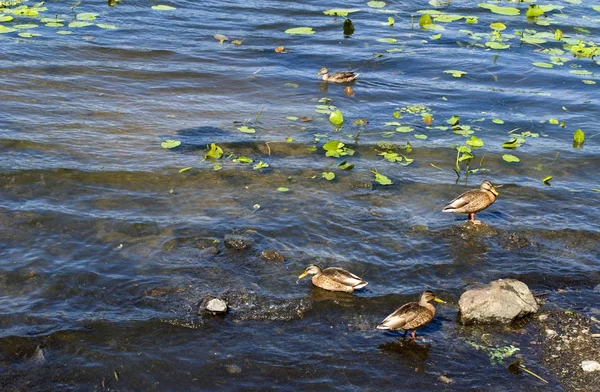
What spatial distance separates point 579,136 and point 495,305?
543cm

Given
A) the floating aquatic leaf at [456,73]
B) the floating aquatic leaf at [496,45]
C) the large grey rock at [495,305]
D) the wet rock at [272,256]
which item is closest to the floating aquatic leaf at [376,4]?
the floating aquatic leaf at [496,45]

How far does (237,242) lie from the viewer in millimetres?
9203

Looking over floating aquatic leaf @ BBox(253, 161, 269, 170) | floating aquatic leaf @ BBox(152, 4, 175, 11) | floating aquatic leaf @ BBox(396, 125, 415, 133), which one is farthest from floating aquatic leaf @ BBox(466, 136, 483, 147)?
floating aquatic leaf @ BBox(152, 4, 175, 11)

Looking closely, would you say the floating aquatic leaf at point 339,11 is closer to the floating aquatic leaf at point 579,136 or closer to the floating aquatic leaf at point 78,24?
the floating aquatic leaf at point 78,24

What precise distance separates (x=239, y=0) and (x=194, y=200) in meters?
10.4

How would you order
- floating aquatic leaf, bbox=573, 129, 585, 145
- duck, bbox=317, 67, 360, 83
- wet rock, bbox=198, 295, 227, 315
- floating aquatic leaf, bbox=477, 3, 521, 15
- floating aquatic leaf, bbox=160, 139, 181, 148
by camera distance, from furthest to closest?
floating aquatic leaf, bbox=477, 3, 521, 15, duck, bbox=317, 67, 360, 83, floating aquatic leaf, bbox=573, 129, 585, 145, floating aquatic leaf, bbox=160, 139, 181, 148, wet rock, bbox=198, 295, 227, 315

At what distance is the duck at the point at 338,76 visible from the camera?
14680mm

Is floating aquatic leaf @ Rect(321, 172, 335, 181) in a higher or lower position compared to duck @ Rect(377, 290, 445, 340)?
higher

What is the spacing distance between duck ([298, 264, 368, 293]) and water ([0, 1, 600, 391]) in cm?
11

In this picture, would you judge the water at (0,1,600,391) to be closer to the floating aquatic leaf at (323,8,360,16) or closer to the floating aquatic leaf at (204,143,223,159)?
the floating aquatic leaf at (204,143,223,159)

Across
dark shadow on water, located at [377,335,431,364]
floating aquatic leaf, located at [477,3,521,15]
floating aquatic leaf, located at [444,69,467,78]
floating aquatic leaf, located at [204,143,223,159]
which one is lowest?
dark shadow on water, located at [377,335,431,364]

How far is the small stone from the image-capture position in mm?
7359

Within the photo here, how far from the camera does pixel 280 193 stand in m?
10.7

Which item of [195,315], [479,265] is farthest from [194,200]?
[479,265]
